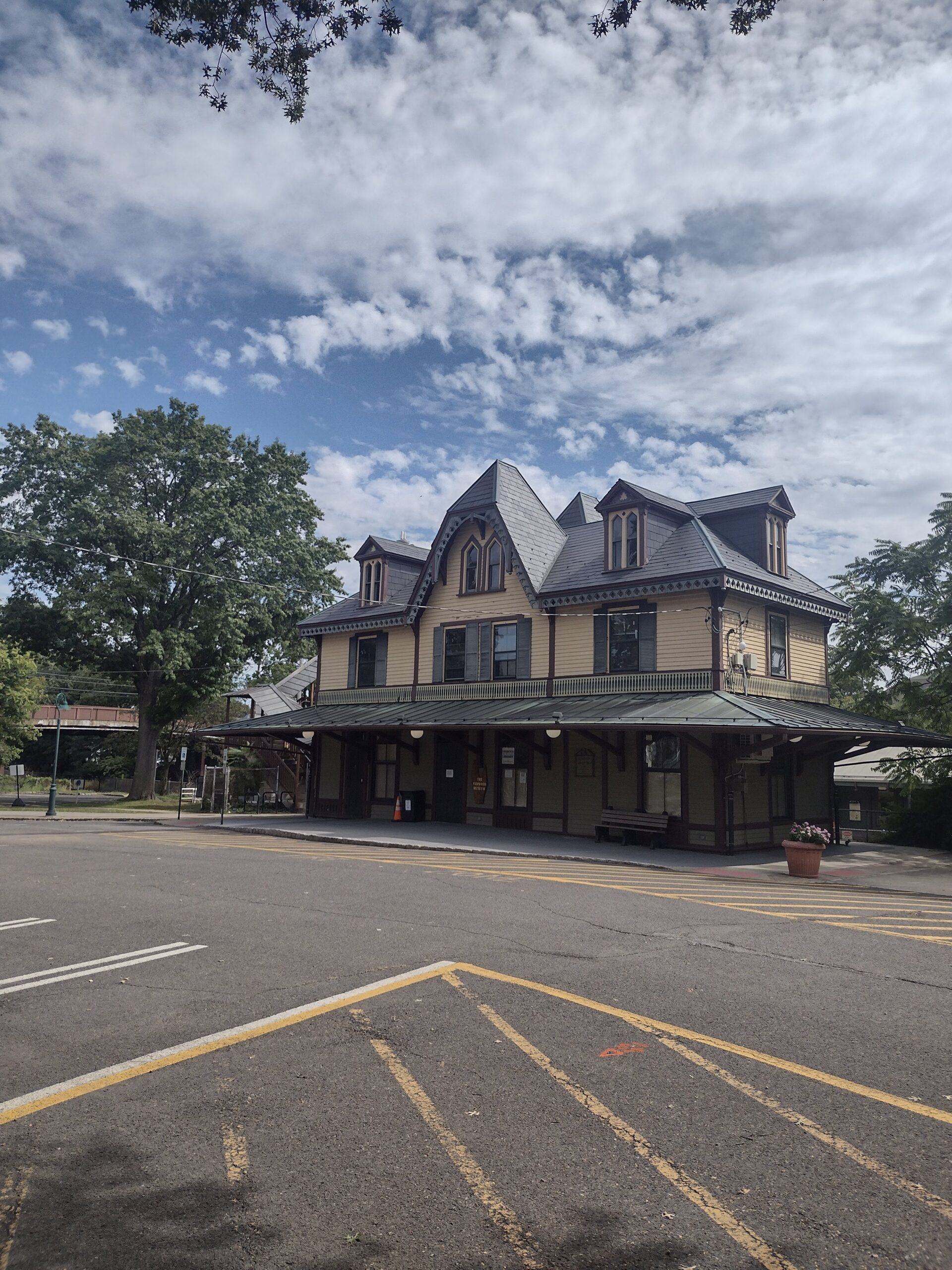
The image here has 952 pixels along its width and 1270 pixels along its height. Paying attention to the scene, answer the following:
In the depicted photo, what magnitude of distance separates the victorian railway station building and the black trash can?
71 mm

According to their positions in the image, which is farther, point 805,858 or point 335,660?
point 335,660

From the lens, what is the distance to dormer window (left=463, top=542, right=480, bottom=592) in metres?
29.9

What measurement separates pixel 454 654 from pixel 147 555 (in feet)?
59.8

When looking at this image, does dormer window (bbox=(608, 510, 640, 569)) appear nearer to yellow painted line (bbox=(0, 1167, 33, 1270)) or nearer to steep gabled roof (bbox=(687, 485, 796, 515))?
steep gabled roof (bbox=(687, 485, 796, 515))

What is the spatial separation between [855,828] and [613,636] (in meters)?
18.8

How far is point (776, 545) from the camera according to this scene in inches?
1088

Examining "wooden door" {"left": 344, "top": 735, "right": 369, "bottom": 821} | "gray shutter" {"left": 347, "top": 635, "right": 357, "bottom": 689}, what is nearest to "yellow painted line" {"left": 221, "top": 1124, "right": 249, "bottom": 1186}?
"wooden door" {"left": 344, "top": 735, "right": 369, "bottom": 821}

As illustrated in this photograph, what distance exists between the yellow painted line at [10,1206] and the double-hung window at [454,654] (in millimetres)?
25723

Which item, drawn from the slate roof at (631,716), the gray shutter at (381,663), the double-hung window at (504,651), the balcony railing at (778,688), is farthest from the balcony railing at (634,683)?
the gray shutter at (381,663)

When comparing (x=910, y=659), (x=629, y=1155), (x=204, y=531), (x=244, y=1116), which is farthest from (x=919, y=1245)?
(x=204, y=531)

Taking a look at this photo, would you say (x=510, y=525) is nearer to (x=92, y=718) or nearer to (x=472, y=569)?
(x=472, y=569)

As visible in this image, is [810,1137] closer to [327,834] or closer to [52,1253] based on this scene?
[52,1253]

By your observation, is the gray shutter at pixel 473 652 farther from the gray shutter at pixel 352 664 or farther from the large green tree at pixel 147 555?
the large green tree at pixel 147 555

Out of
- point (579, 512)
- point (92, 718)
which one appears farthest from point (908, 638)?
point (92, 718)
